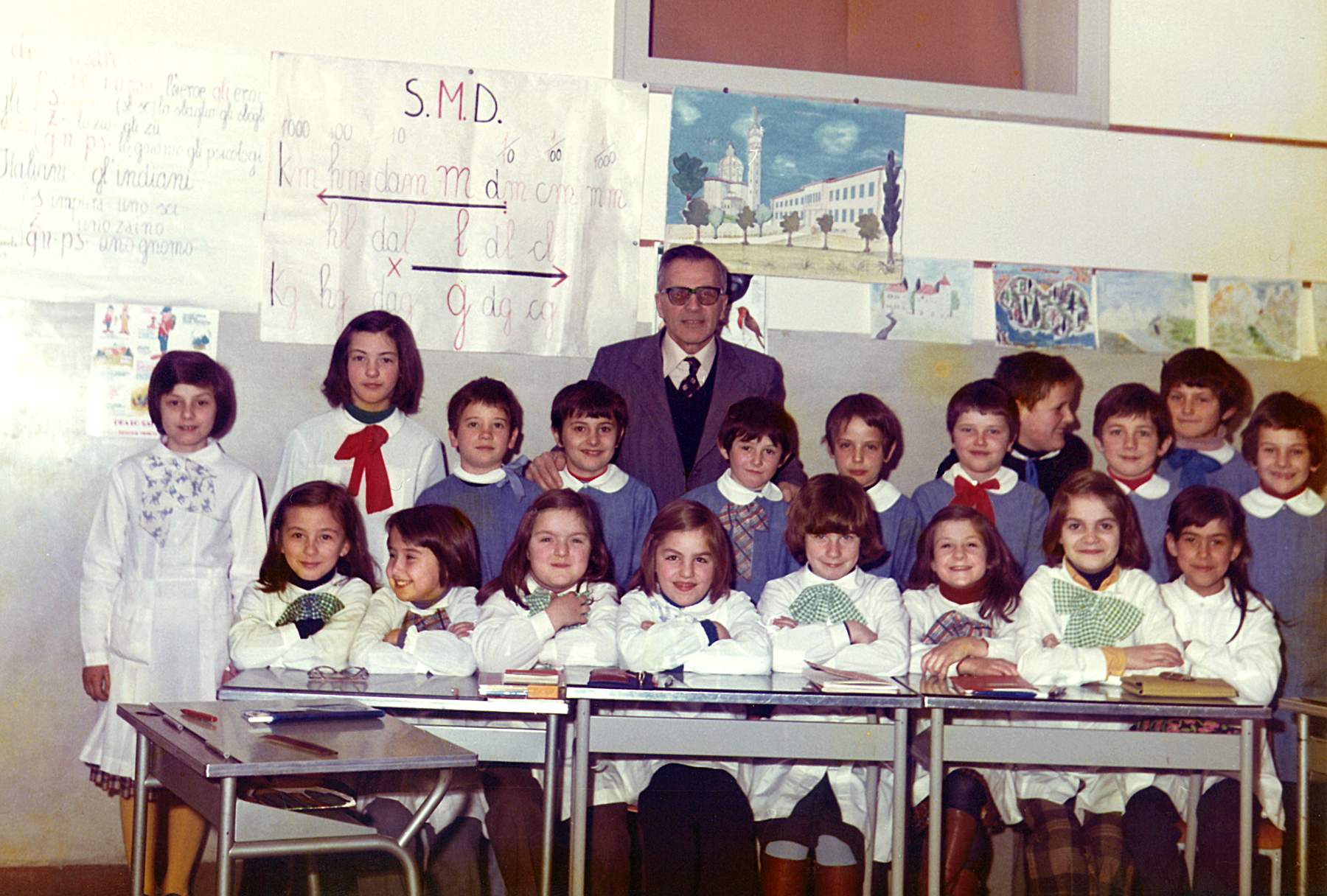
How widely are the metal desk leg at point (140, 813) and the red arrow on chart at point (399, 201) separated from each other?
2.02 m

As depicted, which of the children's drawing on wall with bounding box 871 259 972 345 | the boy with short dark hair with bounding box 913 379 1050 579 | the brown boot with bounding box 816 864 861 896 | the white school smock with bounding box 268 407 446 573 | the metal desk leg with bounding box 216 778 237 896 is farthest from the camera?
the children's drawing on wall with bounding box 871 259 972 345

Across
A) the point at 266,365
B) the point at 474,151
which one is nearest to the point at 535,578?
the point at 266,365

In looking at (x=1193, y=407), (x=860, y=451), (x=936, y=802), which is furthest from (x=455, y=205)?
(x=1193, y=407)

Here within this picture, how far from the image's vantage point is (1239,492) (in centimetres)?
428

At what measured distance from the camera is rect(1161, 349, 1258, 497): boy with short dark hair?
4.34m

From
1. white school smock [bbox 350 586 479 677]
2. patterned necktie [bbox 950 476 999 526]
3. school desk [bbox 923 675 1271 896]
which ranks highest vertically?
patterned necktie [bbox 950 476 999 526]

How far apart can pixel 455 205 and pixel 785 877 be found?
2.30 m

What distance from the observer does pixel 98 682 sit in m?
3.77

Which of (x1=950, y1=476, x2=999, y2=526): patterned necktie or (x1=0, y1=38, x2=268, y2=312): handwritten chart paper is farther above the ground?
(x1=0, y1=38, x2=268, y2=312): handwritten chart paper

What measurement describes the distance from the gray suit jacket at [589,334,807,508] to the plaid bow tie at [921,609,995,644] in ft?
2.29

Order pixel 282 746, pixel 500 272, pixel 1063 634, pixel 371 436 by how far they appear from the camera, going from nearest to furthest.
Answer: pixel 282 746 → pixel 1063 634 → pixel 371 436 → pixel 500 272

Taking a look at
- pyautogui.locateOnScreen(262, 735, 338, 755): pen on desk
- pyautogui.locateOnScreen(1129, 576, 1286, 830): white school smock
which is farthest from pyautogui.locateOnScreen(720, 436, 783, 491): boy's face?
pyautogui.locateOnScreen(262, 735, 338, 755): pen on desk

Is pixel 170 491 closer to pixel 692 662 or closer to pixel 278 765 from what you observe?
pixel 692 662

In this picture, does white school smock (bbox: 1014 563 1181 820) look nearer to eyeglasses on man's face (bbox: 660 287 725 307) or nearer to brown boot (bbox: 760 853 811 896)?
brown boot (bbox: 760 853 811 896)
